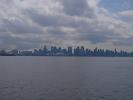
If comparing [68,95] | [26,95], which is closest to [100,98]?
[68,95]

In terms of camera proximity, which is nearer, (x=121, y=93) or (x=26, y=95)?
(x=26, y=95)

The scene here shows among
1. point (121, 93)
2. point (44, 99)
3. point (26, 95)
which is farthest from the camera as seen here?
point (121, 93)

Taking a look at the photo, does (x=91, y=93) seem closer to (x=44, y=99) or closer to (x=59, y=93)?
(x=59, y=93)

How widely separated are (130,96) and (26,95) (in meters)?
22.4

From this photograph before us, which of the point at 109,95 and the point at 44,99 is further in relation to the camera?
the point at 109,95

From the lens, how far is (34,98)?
52.2 m

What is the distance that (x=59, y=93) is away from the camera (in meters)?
58.0

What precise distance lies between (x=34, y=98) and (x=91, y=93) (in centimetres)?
1375

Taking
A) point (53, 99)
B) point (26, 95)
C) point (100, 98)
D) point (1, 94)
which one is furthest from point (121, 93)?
point (1, 94)

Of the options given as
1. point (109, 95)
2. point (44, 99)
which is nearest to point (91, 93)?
point (109, 95)

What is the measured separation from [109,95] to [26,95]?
1806 centimetres

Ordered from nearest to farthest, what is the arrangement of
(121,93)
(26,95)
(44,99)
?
(44,99), (26,95), (121,93)

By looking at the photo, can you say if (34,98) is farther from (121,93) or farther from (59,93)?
(121,93)

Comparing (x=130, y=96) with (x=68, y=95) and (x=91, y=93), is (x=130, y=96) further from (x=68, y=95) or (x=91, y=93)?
(x=68, y=95)
